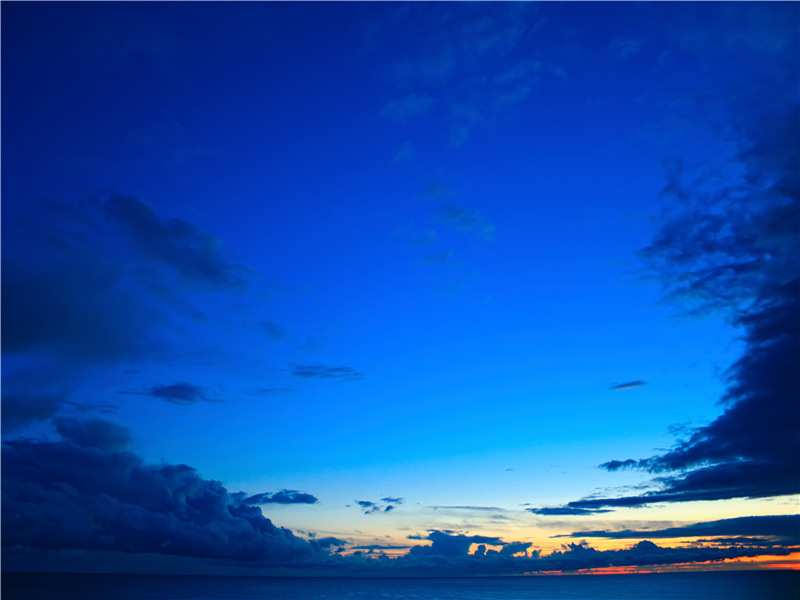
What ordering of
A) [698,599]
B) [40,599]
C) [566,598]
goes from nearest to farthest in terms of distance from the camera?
[40,599] < [698,599] < [566,598]

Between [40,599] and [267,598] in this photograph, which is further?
[267,598]

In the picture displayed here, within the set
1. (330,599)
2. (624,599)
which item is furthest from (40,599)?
(624,599)

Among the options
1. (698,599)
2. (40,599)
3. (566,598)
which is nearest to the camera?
(40,599)

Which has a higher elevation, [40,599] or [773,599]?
[40,599]

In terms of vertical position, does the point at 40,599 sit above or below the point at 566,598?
above

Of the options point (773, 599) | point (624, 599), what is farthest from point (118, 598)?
point (773, 599)

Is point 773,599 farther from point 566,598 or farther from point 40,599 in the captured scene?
point 40,599

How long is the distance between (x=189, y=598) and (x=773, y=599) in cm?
19987

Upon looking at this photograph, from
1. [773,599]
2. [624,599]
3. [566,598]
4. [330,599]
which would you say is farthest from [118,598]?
[773,599]

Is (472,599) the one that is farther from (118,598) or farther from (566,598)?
(118,598)

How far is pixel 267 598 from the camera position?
164 m

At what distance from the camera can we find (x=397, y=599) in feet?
517

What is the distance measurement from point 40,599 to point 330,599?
87213 mm

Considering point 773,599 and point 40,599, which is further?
point 773,599
